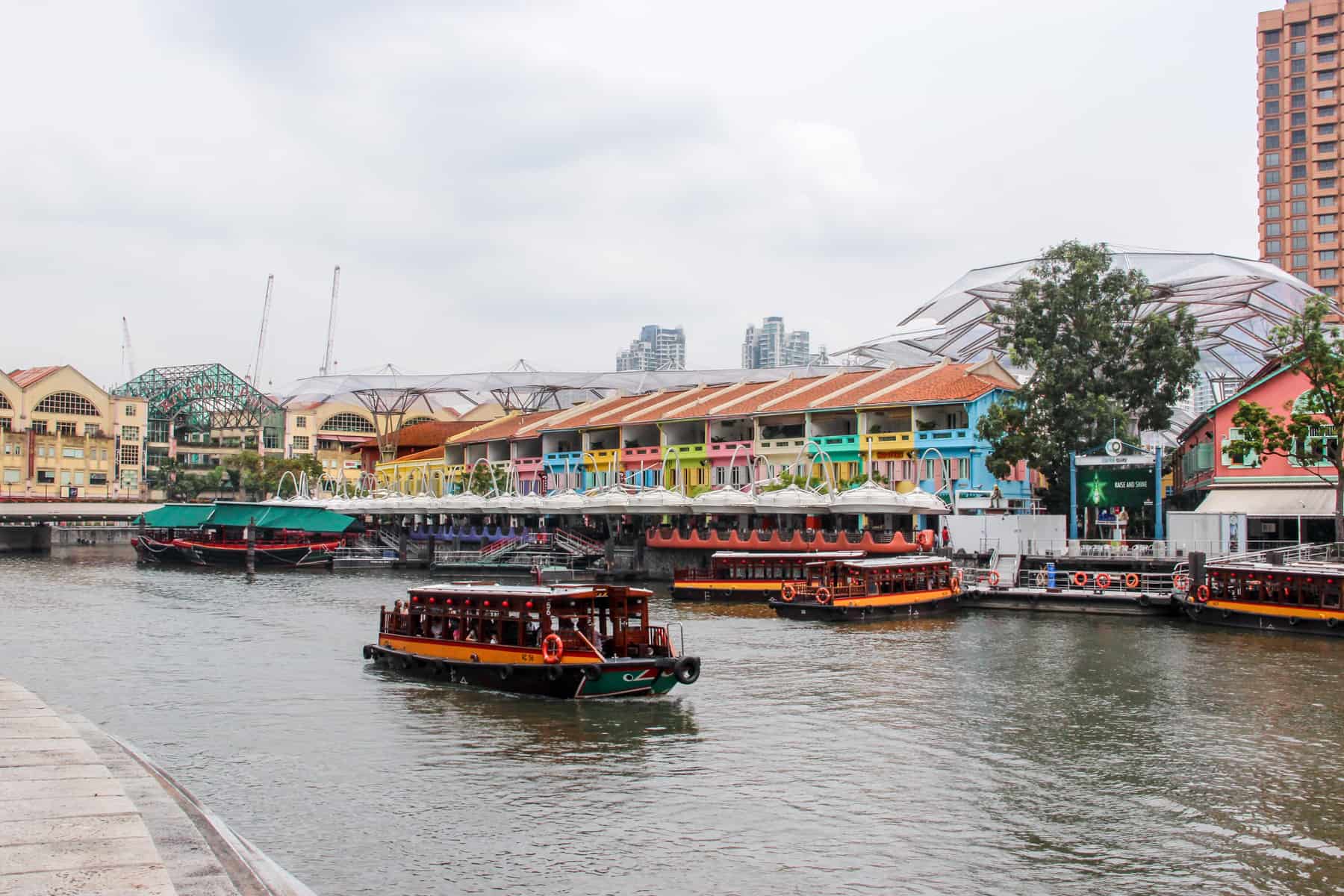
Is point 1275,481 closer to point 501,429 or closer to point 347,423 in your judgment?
point 501,429

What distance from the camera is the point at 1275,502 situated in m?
50.4

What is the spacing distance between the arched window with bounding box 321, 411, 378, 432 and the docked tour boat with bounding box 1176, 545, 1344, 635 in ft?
385

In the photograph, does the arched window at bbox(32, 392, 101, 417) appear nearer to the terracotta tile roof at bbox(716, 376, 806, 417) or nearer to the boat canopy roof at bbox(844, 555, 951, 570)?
the terracotta tile roof at bbox(716, 376, 806, 417)

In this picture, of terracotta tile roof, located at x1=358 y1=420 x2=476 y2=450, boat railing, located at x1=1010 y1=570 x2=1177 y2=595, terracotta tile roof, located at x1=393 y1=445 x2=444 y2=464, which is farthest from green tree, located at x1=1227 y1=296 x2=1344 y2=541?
terracotta tile roof, located at x1=358 y1=420 x2=476 y2=450

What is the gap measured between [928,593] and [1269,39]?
99008 millimetres

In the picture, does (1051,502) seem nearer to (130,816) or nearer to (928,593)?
(928,593)

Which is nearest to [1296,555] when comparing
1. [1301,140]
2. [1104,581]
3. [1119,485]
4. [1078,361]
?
[1104,581]

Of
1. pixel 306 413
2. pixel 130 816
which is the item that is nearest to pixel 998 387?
pixel 130 816

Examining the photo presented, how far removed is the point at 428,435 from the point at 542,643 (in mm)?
91874

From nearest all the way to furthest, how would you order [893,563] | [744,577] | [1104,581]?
[893,563] < [1104,581] < [744,577]

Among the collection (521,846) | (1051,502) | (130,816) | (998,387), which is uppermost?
(998,387)

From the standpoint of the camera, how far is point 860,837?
18.1 meters

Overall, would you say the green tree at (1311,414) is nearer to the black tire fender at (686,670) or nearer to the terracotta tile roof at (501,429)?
the black tire fender at (686,670)

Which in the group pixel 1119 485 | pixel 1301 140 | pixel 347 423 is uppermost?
pixel 1301 140
